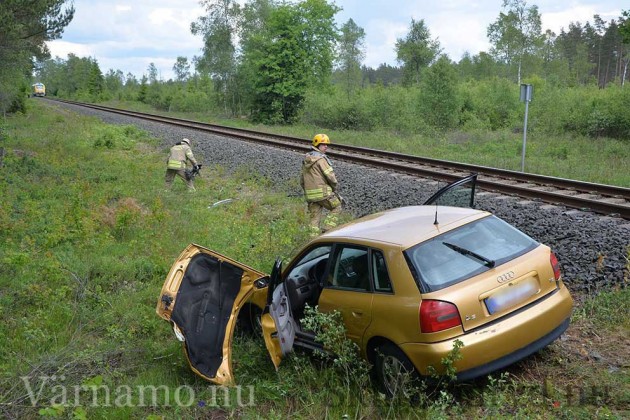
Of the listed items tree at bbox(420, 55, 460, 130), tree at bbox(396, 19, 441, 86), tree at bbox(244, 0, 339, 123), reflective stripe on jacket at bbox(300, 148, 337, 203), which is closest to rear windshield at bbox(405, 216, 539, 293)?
reflective stripe on jacket at bbox(300, 148, 337, 203)

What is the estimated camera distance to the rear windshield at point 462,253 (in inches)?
175

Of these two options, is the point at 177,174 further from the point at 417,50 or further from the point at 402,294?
the point at 417,50

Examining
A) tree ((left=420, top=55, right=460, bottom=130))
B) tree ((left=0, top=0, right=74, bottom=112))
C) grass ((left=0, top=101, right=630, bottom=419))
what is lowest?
grass ((left=0, top=101, right=630, bottom=419))

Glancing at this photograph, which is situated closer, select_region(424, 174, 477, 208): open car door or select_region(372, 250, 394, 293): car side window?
select_region(372, 250, 394, 293): car side window

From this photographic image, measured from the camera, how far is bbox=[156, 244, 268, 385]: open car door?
17.5ft

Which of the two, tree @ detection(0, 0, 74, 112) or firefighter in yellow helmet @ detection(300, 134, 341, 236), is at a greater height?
tree @ detection(0, 0, 74, 112)

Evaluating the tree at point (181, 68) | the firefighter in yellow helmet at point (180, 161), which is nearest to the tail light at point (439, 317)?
the firefighter in yellow helmet at point (180, 161)

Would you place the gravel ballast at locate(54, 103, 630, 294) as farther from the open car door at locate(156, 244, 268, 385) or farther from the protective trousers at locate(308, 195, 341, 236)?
the open car door at locate(156, 244, 268, 385)

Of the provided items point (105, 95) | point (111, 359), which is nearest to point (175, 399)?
point (111, 359)

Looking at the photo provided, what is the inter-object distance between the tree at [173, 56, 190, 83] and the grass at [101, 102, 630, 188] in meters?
99.0

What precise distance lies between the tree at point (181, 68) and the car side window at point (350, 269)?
120m

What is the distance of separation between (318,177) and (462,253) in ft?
15.7

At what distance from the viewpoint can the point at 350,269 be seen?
5.04 metres

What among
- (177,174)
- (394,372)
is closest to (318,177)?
(394,372)
